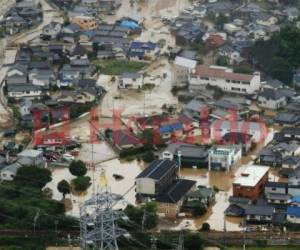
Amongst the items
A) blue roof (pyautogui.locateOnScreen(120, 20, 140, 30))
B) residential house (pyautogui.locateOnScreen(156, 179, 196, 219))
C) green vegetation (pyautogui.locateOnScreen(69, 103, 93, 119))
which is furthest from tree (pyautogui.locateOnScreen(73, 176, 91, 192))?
blue roof (pyautogui.locateOnScreen(120, 20, 140, 30))

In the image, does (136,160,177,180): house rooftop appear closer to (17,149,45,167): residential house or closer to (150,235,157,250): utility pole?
(150,235,157,250): utility pole

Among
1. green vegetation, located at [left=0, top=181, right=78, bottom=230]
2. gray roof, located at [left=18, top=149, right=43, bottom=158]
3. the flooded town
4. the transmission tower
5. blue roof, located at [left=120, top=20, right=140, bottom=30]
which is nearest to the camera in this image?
the transmission tower

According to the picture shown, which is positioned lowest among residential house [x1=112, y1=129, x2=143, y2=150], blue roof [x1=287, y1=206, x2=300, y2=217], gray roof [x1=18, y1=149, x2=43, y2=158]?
residential house [x1=112, y1=129, x2=143, y2=150]

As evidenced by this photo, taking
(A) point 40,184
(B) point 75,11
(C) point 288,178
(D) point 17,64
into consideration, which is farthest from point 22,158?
(B) point 75,11

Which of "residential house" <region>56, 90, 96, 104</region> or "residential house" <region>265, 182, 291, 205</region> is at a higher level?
"residential house" <region>265, 182, 291, 205</region>

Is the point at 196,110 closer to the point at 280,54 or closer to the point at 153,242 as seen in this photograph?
the point at 280,54

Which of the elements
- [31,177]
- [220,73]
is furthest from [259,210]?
[220,73]

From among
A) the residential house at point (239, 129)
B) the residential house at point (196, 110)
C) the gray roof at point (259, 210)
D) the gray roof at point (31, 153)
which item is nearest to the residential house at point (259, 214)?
the gray roof at point (259, 210)
